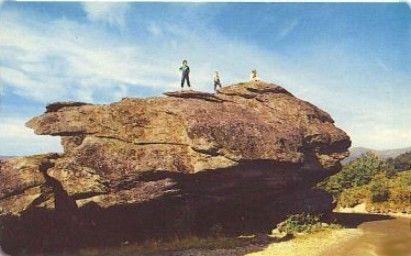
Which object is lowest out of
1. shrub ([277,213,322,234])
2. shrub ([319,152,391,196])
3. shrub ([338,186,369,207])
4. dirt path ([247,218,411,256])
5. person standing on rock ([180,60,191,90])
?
dirt path ([247,218,411,256])

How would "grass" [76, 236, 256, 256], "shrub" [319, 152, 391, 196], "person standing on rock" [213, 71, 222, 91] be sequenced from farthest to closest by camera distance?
1. "shrub" [319, 152, 391, 196]
2. "person standing on rock" [213, 71, 222, 91]
3. "grass" [76, 236, 256, 256]

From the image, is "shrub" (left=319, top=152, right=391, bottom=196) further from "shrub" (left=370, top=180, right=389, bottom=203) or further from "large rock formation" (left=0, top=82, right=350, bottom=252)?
"large rock formation" (left=0, top=82, right=350, bottom=252)

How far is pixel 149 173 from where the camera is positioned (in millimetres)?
27141

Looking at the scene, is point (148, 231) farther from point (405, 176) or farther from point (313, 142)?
point (405, 176)

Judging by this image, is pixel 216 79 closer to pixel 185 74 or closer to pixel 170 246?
pixel 185 74

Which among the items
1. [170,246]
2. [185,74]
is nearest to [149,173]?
[170,246]

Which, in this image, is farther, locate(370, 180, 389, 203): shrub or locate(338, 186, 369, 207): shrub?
locate(338, 186, 369, 207): shrub

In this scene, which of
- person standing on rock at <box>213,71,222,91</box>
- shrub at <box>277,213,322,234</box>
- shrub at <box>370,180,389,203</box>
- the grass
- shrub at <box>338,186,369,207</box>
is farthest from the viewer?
shrub at <box>338,186,369,207</box>

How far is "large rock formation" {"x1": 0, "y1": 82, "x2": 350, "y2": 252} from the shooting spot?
88.7 feet

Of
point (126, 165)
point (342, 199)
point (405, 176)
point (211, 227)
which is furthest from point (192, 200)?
point (405, 176)

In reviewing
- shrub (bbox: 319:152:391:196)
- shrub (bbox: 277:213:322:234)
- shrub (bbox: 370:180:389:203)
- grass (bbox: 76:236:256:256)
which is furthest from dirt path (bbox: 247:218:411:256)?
shrub (bbox: 319:152:391:196)

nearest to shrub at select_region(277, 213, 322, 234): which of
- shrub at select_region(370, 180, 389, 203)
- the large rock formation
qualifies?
the large rock formation

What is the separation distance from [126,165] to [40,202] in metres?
5.48

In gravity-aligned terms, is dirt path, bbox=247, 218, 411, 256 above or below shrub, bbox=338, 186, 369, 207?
below
